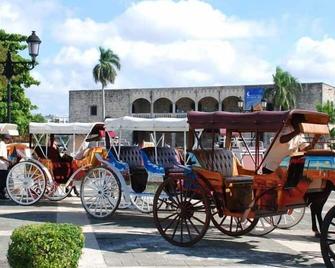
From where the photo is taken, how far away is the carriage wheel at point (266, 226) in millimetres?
10391

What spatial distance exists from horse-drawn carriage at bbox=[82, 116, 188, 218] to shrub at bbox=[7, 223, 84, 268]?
213 inches

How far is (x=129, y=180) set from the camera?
12.3m

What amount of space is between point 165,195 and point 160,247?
98 cm

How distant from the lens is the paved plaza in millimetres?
8016

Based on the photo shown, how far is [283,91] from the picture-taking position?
2506 inches

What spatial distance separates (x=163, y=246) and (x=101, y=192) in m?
3.05

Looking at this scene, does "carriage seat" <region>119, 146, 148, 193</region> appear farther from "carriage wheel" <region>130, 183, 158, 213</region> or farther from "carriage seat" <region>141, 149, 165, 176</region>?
"carriage wheel" <region>130, 183, 158, 213</region>

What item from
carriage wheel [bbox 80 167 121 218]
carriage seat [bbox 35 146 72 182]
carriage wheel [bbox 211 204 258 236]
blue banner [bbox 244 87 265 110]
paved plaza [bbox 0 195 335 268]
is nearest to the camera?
paved plaza [bbox 0 195 335 268]

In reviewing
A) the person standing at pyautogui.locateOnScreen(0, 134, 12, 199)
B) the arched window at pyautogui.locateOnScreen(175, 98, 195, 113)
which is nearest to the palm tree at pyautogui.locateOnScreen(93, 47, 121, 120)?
the arched window at pyautogui.locateOnScreen(175, 98, 195, 113)

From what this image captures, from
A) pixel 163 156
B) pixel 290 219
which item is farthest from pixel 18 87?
pixel 290 219

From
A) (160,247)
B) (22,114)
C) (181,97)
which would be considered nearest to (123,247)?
(160,247)

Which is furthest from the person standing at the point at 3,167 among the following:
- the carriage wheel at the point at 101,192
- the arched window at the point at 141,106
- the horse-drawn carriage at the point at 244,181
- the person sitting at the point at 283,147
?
the arched window at the point at 141,106

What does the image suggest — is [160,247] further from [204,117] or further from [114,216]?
[114,216]

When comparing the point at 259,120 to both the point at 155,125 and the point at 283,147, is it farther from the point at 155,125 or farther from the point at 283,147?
the point at 155,125
